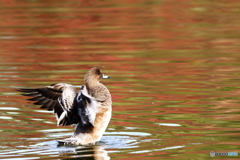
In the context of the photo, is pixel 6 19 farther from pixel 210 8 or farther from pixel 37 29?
pixel 210 8

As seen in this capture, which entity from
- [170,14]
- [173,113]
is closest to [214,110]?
[173,113]

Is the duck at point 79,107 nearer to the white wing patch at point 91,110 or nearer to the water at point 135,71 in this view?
the white wing patch at point 91,110

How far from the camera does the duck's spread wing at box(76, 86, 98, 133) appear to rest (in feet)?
26.4

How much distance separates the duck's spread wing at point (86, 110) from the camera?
26.4ft

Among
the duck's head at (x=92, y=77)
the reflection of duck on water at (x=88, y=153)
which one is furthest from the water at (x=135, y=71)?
the duck's head at (x=92, y=77)

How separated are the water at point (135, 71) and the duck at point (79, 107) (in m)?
0.18

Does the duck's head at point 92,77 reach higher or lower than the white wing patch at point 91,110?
→ higher

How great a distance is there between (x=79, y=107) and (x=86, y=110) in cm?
10

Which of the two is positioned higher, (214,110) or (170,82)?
(170,82)

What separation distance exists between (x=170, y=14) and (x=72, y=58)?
759 centimetres

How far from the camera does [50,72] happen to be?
43.7ft

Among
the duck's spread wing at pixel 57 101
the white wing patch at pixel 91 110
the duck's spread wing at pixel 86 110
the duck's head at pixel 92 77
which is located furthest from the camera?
the duck's head at pixel 92 77

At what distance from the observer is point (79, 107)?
8289mm

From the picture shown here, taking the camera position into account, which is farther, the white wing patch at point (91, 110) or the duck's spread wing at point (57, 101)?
the duck's spread wing at point (57, 101)
